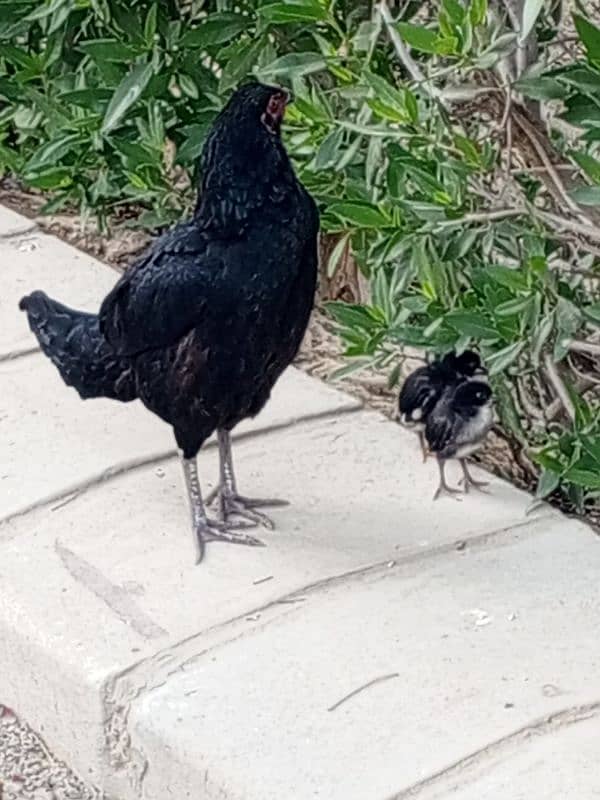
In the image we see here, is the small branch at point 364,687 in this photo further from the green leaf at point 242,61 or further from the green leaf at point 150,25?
the green leaf at point 150,25

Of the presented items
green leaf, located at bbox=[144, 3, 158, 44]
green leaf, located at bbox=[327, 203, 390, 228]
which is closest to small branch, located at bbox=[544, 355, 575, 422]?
green leaf, located at bbox=[327, 203, 390, 228]

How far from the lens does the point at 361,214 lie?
4180 mm

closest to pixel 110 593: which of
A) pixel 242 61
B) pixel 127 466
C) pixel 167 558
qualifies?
pixel 167 558

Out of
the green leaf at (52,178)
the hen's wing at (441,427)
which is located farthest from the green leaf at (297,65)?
the green leaf at (52,178)

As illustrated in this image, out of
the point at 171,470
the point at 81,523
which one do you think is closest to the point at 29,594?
the point at 81,523

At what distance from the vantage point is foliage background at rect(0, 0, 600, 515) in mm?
3920

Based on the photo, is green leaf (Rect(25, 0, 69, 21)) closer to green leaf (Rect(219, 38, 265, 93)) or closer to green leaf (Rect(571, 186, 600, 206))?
green leaf (Rect(219, 38, 265, 93))

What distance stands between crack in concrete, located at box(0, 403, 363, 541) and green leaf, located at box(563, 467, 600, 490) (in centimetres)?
105

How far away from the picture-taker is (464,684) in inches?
143

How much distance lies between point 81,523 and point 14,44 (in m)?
1.86

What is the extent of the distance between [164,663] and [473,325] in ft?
3.31

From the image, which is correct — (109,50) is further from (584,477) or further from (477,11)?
(584,477)

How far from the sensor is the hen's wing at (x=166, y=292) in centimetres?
391

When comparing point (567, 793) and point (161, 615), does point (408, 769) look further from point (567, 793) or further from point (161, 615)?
point (161, 615)
